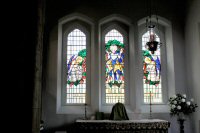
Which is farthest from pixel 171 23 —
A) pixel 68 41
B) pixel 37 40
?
pixel 37 40

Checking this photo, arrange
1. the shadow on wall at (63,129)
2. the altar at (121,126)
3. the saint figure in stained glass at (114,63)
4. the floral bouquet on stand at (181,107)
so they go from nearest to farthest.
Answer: the altar at (121,126)
the floral bouquet on stand at (181,107)
the shadow on wall at (63,129)
the saint figure in stained glass at (114,63)

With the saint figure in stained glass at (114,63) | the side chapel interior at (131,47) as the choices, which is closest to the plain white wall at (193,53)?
the side chapel interior at (131,47)

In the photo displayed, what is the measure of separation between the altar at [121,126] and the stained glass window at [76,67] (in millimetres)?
1361

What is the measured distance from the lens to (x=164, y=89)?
24.4 feet

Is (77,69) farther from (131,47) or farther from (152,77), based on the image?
(152,77)

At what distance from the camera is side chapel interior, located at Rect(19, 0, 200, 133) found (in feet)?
22.1

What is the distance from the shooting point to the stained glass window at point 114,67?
24.1 feet

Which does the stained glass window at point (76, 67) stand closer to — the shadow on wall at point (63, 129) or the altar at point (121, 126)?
the shadow on wall at point (63, 129)

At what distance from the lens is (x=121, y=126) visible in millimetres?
5934

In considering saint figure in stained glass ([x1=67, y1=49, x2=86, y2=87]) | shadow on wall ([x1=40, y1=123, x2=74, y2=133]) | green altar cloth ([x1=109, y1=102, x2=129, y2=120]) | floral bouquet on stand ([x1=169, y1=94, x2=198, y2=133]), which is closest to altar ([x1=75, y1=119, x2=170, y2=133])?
green altar cloth ([x1=109, y1=102, x2=129, y2=120])

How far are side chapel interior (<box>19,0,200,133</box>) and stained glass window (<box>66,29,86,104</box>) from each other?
308mm

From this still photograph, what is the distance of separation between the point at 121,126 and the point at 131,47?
2592 mm

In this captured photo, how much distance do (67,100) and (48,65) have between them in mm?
1191

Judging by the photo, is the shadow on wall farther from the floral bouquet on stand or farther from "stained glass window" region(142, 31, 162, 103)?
the floral bouquet on stand
